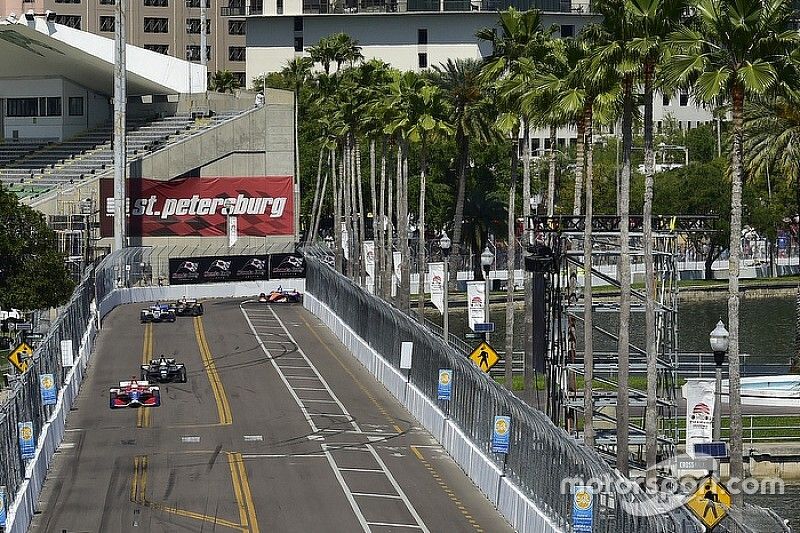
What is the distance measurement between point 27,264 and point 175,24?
105538mm

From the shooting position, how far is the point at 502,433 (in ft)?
123

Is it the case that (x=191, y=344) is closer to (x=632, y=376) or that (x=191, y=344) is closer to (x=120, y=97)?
(x=632, y=376)

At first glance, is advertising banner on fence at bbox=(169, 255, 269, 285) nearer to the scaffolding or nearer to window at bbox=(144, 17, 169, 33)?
the scaffolding

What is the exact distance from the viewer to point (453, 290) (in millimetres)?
114562

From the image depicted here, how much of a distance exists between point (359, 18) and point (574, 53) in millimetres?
113846

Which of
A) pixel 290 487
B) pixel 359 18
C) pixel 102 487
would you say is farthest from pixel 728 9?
pixel 359 18

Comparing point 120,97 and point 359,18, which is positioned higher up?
point 359,18

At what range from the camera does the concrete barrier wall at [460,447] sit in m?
35.2

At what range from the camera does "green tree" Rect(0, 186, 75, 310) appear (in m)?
75.6

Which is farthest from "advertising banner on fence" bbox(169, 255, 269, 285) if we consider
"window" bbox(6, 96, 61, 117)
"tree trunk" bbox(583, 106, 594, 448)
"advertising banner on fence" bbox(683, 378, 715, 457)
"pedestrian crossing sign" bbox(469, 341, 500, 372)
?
"advertising banner on fence" bbox(683, 378, 715, 457)

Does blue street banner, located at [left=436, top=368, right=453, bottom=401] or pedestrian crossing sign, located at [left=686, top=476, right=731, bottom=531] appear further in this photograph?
blue street banner, located at [left=436, top=368, right=453, bottom=401]

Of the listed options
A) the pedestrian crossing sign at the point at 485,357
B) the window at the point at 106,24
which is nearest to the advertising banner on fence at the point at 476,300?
the pedestrian crossing sign at the point at 485,357

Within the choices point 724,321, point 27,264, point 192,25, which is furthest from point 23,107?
point 192,25

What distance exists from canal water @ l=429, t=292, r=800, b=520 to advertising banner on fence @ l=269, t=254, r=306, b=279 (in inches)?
407
